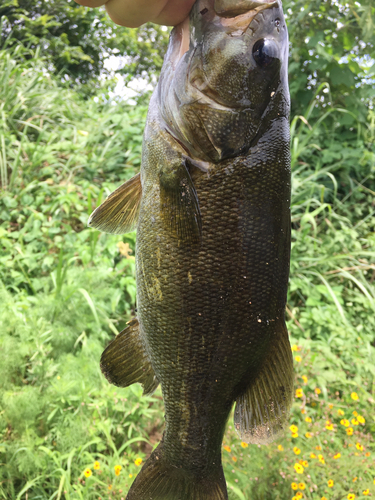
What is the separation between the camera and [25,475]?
6.62ft

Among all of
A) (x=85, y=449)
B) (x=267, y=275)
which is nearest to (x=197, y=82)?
(x=267, y=275)

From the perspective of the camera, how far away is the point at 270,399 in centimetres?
109

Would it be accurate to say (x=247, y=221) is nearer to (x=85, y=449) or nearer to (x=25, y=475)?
(x=85, y=449)

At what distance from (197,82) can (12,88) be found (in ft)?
14.1

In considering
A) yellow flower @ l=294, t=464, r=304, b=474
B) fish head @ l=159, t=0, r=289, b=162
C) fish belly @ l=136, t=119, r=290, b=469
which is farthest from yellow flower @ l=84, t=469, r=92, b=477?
fish head @ l=159, t=0, r=289, b=162

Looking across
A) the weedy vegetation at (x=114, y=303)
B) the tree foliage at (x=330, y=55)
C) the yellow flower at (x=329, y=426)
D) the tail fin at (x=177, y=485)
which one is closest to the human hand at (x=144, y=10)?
the tail fin at (x=177, y=485)

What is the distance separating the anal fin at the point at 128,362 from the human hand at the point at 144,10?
2.96 ft

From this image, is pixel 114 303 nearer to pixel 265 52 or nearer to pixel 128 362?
pixel 128 362

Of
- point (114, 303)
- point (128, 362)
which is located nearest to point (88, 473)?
point (128, 362)

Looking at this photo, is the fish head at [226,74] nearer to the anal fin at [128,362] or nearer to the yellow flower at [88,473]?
the anal fin at [128,362]

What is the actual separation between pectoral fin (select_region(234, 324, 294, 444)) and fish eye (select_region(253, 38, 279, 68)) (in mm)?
770

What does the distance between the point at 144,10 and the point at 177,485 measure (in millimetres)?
1396

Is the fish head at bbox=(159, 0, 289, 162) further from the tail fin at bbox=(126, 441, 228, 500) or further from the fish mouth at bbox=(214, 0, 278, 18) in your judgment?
the tail fin at bbox=(126, 441, 228, 500)

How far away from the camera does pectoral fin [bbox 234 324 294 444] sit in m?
1.06
